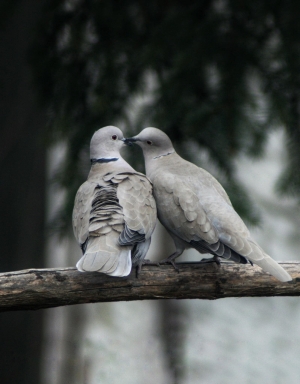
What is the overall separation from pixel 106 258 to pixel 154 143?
3.77 ft

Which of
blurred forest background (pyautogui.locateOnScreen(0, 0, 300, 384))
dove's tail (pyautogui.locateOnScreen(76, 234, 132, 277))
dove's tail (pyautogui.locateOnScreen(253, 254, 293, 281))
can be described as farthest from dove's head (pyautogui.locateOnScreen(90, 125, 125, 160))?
dove's tail (pyautogui.locateOnScreen(253, 254, 293, 281))

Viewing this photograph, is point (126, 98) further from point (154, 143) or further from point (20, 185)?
point (20, 185)

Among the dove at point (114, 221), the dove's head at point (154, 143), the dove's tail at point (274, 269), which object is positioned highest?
the dove's head at point (154, 143)

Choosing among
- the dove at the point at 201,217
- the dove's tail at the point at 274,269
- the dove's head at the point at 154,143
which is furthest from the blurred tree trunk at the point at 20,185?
the dove's tail at the point at 274,269

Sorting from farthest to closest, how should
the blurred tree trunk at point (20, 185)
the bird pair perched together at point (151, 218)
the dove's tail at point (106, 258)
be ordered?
the blurred tree trunk at point (20, 185) < the bird pair perched together at point (151, 218) < the dove's tail at point (106, 258)

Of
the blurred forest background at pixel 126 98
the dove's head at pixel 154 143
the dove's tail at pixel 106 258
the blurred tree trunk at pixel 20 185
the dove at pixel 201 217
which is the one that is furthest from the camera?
the blurred tree trunk at pixel 20 185

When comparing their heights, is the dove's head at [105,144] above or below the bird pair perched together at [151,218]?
above

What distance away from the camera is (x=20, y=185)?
534cm

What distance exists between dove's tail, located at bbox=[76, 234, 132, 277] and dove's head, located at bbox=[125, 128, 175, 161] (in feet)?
3.16

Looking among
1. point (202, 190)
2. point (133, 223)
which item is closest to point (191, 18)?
point (202, 190)

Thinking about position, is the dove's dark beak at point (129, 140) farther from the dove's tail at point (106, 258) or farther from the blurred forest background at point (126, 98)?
the dove's tail at point (106, 258)

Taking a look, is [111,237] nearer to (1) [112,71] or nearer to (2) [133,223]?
(2) [133,223]

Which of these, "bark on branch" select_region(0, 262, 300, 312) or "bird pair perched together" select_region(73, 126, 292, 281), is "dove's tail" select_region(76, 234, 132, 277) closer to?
"bird pair perched together" select_region(73, 126, 292, 281)

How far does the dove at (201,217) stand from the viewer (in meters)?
2.89
